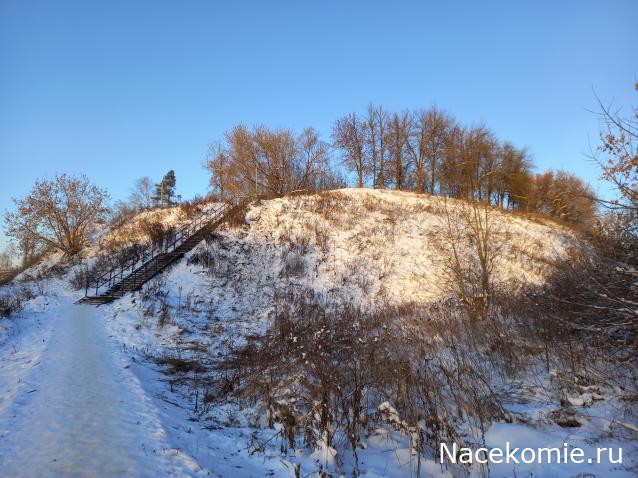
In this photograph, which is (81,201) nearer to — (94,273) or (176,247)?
(94,273)

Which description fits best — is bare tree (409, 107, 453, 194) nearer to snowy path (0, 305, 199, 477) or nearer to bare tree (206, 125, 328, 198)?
bare tree (206, 125, 328, 198)

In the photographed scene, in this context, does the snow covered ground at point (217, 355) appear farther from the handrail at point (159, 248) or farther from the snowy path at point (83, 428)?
the handrail at point (159, 248)

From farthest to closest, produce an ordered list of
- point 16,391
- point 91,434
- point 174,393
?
point 174,393, point 16,391, point 91,434

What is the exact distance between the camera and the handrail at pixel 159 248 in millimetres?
19180

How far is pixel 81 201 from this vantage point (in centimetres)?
2728

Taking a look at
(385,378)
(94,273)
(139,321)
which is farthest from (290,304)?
(94,273)

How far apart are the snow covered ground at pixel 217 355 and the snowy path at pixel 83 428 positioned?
0.02 meters

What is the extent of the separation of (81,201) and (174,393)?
A: 27.0 metres

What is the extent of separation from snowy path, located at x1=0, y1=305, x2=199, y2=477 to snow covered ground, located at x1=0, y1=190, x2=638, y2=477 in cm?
2

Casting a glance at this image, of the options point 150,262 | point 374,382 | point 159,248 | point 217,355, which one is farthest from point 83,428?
point 159,248

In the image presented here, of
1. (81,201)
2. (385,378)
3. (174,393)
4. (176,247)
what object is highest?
(81,201)

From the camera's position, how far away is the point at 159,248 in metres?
22.1

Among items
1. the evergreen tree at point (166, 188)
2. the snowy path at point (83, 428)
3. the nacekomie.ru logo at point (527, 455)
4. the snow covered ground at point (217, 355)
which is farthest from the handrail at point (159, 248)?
the evergreen tree at point (166, 188)

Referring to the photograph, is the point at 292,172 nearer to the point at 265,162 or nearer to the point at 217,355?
the point at 265,162
